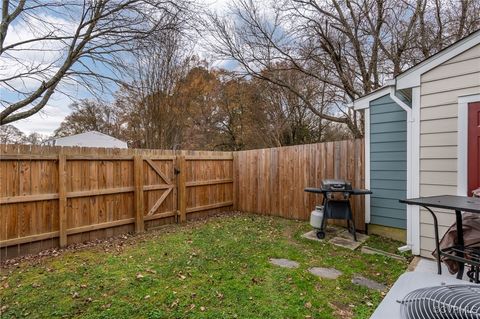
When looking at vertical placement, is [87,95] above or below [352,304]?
above

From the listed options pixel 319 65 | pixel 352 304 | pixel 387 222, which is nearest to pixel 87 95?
pixel 352 304

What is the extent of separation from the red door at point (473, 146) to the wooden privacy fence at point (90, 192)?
16.5 ft

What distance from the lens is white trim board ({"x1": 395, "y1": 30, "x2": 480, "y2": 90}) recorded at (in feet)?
10.2

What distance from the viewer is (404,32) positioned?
7855mm

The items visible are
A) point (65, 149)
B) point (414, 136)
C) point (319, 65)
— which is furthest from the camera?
point (319, 65)

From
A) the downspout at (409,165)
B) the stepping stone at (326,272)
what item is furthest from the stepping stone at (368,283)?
the downspout at (409,165)

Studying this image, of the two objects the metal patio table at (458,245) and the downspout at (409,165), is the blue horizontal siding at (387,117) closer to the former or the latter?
the downspout at (409,165)

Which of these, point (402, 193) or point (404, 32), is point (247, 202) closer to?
point (402, 193)

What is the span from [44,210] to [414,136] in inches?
218

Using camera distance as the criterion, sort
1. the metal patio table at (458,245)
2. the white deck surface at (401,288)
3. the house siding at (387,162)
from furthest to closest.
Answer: the house siding at (387,162) → the metal patio table at (458,245) → the white deck surface at (401,288)

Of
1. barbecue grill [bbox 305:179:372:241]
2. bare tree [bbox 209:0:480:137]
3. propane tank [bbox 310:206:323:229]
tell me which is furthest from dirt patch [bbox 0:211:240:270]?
bare tree [bbox 209:0:480:137]

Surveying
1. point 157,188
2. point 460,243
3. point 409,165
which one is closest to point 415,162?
point 409,165

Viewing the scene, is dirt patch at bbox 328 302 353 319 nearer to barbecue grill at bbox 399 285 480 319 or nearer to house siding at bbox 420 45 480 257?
barbecue grill at bbox 399 285 480 319

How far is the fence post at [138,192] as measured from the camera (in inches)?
208
